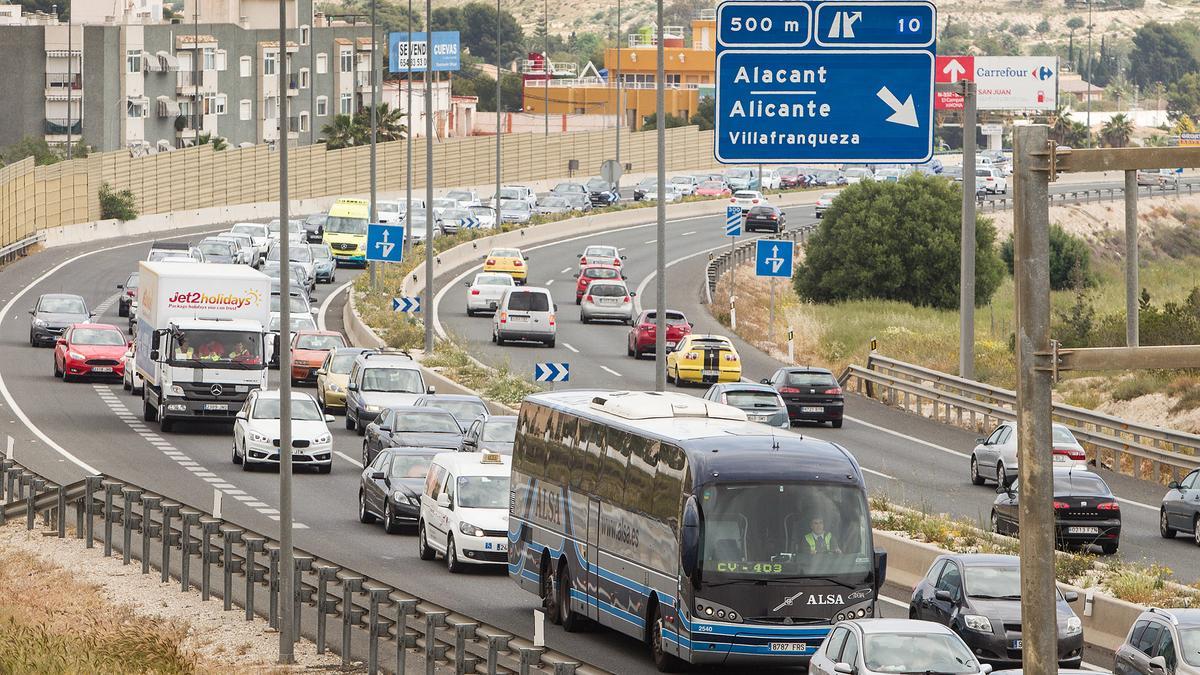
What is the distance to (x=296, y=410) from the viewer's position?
1543 inches

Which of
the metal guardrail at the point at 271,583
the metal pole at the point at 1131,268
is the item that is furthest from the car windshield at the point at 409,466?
the metal pole at the point at 1131,268

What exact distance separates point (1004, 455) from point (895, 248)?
41205 mm

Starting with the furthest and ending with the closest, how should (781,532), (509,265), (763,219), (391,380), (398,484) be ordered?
(763,219), (509,265), (391,380), (398,484), (781,532)

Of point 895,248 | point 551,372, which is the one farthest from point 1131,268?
point 895,248

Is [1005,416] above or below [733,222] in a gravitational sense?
below

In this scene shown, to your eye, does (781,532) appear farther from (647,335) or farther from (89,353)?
(647,335)

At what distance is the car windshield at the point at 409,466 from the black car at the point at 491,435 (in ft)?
9.95

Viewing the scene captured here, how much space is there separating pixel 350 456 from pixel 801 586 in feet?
72.9

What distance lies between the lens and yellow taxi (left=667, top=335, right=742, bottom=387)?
51.6 meters

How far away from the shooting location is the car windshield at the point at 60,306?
5775 cm

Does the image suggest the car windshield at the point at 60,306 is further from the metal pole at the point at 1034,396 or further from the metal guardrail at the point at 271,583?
the metal pole at the point at 1034,396

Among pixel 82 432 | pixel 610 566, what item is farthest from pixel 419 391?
pixel 610 566

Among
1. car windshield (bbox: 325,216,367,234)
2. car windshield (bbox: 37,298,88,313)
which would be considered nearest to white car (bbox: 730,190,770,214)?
car windshield (bbox: 325,216,367,234)

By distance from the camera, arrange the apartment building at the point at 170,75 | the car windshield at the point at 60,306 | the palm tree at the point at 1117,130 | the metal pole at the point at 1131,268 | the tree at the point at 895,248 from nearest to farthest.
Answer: the metal pole at the point at 1131,268 → the car windshield at the point at 60,306 → the tree at the point at 895,248 → the apartment building at the point at 170,75 → the palm tree at the point at 1117,130
